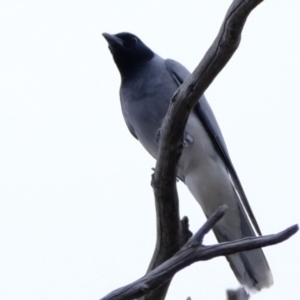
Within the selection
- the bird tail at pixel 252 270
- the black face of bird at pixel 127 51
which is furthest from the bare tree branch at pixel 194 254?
the black face of bird at pixel 127 51

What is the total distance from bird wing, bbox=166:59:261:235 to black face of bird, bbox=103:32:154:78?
1.12 ft

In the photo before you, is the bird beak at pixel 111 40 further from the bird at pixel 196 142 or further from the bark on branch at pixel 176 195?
the bark on branch at pixel 176 195

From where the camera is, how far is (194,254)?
271cm

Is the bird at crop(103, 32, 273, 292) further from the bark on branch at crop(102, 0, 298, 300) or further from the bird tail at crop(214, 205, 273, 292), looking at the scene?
the bark on branch at crop(102, 0, 298, 300)

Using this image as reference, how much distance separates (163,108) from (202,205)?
87 centimetres

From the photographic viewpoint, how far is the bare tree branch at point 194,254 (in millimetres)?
2541

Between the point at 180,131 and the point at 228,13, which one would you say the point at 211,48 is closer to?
the point at 228,13

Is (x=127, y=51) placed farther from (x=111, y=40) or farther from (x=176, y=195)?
(x=176, y=195)

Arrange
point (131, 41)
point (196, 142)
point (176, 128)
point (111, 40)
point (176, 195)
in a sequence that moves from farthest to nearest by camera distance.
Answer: point (131, 41), point (111, 40), point (196, 142), point (176, 195), point (176, 128)

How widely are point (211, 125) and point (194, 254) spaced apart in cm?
236

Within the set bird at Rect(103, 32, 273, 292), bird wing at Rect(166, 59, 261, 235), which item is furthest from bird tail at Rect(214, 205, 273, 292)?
bird wing at Rect(166, 59, 261, 235)

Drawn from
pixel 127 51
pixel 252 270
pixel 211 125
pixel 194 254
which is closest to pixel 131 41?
pixel 127 51

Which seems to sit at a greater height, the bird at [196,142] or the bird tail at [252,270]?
the bird at [196,142]

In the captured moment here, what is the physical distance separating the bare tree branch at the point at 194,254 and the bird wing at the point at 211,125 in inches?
84.3
